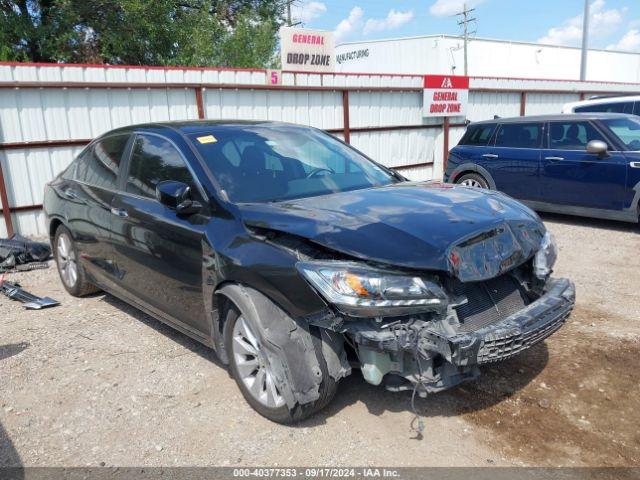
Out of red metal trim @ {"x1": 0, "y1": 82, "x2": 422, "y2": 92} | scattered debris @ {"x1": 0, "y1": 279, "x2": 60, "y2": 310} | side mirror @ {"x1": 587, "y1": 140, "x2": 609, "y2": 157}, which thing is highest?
red metal trim @ {"x1": 0, "y1": 82, "x2": 422, "y2": 92}

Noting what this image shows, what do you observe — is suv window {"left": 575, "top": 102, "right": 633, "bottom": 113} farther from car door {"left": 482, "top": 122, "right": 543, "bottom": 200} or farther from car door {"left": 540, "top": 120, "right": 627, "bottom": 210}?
car door {"left": 540, "top": 120, "right": 627, "bottom": 210}

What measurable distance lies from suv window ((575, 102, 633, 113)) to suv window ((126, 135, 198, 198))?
32.6 ft

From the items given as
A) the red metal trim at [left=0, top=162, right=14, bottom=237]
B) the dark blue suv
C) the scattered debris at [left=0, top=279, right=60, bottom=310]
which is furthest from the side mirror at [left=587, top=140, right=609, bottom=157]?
the red metal trim at [left=0, top=162, right=14, bottom=237]

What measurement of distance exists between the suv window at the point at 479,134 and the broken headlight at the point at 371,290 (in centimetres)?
733

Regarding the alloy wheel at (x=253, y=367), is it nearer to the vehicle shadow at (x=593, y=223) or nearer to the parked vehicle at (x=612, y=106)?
the vehicle shadow at (x=593, y=223)

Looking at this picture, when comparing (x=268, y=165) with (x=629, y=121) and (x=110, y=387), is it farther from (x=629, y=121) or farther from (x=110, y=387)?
(x=629, y=121)

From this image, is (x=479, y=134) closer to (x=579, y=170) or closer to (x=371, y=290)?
(x=579, y=170)

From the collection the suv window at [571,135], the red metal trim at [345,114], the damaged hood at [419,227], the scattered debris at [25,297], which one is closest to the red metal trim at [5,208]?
the scattered debris at [25,297]

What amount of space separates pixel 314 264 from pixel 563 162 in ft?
21.7

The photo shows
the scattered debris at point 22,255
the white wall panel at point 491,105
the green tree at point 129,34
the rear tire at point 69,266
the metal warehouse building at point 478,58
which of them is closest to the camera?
the rear tire at point 69,266

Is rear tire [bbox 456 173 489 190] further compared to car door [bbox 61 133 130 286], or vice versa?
rear tire [bbox 456 173 489 190]

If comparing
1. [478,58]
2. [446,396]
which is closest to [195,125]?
[446,396]

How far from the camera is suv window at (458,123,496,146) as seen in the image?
9.45m

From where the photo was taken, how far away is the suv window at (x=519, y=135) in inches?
342
